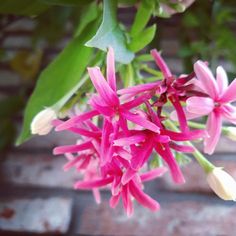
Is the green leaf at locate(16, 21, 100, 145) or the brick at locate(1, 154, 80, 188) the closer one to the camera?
the green leaf at locate(16, 21, 100, 145)

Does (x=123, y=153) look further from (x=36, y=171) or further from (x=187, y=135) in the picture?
(x=36, y=171)

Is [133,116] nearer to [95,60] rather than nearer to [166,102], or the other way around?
[166,102]

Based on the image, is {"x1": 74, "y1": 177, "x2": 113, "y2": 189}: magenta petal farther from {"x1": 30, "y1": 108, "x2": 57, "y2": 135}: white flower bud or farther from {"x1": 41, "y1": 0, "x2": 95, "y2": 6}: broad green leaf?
{"x1": 41, "y1": 0, "x2": 95, "y2": 6}: broad green leaf

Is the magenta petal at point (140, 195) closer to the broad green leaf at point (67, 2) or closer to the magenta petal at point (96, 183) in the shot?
the magenta petal at point (96, 183)

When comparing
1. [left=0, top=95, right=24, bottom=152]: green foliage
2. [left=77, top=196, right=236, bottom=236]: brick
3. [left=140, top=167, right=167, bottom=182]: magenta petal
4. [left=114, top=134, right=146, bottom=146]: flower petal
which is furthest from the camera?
[left=0, top=95, right=24, bottom=152]: green foliage

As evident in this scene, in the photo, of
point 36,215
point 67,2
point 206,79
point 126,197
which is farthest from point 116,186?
point 36,215

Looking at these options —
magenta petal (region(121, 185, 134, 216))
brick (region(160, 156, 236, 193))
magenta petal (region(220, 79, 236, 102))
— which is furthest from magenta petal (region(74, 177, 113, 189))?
brick (region(160, 156, 236, 193))

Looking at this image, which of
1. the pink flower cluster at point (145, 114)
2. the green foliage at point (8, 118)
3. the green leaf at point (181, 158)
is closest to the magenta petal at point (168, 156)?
the pink flower cluster at point (145, 114)
